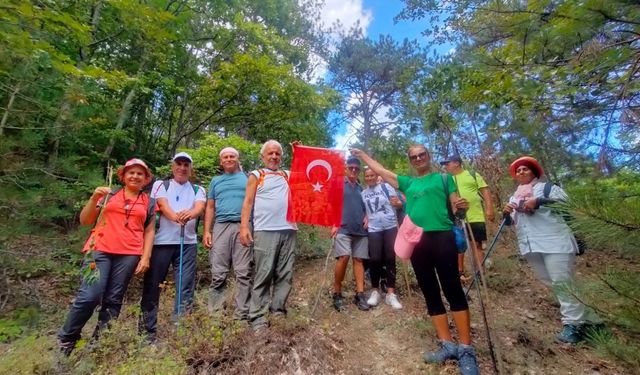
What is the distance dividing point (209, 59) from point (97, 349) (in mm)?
9547

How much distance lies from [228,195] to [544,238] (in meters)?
3.33

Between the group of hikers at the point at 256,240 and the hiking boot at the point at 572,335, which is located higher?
the group of hikers at the point at 256,240

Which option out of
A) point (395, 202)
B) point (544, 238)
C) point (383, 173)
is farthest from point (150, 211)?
point (544, 238)

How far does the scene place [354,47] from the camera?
17.2 metres

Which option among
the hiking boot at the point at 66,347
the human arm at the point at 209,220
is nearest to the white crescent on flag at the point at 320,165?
the human arm at the point at 209,220

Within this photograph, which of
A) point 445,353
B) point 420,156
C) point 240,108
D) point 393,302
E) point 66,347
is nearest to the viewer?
point 66,347

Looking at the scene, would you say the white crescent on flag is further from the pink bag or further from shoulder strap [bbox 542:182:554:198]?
shoulder strap [bbox 542:182:554:198]

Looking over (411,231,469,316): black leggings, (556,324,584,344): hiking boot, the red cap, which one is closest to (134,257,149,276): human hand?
(411,231,469,316): black leggings

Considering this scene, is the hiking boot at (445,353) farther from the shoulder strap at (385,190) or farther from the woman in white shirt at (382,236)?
the shoulder strap at (385,190)

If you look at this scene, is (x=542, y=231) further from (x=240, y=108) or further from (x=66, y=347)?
(x=240, y=108)

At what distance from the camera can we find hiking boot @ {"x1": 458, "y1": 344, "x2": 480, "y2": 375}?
268 cm

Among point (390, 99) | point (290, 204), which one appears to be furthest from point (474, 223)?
point (390, 99)

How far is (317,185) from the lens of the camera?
4.08 metres

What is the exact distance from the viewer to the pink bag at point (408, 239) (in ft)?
9.75
